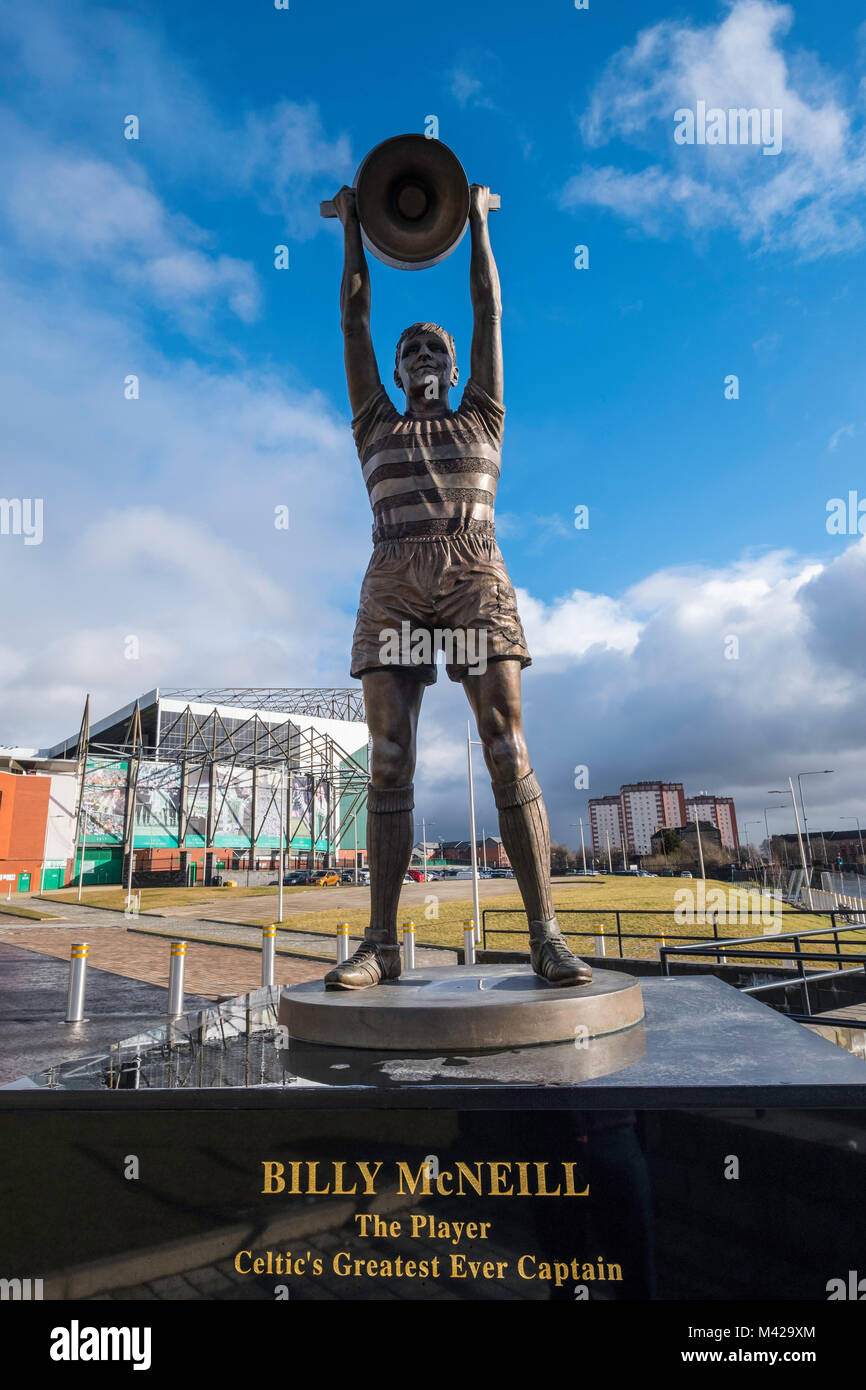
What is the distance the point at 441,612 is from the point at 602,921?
1505cm

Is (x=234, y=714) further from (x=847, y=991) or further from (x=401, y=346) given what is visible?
(x=401, y=346)

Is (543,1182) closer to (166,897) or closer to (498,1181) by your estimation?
(498,1181)

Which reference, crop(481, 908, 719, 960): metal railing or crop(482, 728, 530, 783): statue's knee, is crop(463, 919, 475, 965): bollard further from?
crop(482, 728, 530, 783): statue's knee

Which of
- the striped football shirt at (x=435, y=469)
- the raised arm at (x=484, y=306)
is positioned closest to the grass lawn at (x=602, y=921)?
the striped football shirt at (x=435, y=469)

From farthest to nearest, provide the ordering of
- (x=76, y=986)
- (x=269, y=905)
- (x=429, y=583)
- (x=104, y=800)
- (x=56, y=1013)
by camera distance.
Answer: (x=104, y=800)
(x=269, y=905)
(x=56, y=1013)
(x=76, y=986)
(x=429, y=583)

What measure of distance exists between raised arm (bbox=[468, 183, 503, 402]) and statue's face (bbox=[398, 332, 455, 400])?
0.55 feet

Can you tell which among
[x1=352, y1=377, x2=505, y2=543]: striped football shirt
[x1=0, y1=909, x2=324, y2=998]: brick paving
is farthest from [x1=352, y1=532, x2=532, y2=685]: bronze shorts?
[x1=0, y1=909, x2=324, y2=998]: brick paving

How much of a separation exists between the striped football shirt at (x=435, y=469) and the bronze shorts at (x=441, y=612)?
117 mm

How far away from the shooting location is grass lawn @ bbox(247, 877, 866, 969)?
49.3 feet

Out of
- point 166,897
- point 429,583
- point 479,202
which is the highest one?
point 479,202

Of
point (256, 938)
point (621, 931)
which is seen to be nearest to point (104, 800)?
point (256, 938)

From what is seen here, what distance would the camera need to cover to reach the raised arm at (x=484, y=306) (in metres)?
4.35

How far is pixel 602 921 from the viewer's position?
57.8 feet
